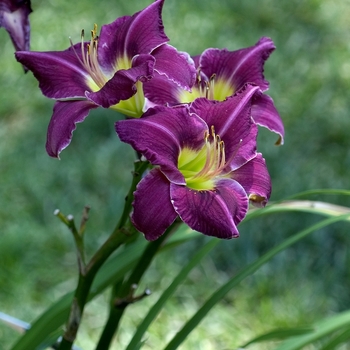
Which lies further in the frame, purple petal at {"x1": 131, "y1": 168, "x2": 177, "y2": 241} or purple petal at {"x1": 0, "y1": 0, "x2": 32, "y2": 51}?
purple petal at {"x1": 0, "y1": 0, "x2": 32, "y2": 51}

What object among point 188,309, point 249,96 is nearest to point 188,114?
point 249,96

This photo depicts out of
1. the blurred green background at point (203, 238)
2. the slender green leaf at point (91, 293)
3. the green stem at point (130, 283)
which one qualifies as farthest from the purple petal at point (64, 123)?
the blurred green background at point (203, 238)

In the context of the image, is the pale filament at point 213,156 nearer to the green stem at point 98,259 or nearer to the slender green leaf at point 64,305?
the green stem at point 98,259

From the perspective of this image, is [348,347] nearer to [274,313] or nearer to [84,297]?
[274,313]

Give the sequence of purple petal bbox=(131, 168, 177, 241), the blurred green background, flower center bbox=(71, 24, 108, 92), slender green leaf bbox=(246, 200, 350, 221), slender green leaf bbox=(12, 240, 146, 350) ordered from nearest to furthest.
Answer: purple petal bbox=(131, 168, 177, 241) → flower center bbox=(71, 24, 108, 92) → slender green leaf bbox=(12, 240, 146, 350) → slender green leaf bbox=(246, 200, 350, 221) → the blurred green background

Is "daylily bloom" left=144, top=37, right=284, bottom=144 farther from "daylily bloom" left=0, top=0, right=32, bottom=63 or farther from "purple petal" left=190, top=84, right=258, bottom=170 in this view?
"daylily bloom" left=0, top=0, right=32, bottom=63

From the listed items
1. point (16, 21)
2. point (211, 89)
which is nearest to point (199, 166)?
point (211, 89)

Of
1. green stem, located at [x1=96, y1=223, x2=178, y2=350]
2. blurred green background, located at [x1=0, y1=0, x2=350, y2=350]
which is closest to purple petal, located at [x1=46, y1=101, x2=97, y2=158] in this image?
green stem, located at [x1=96, y1=223, x2=178, y2=350]
